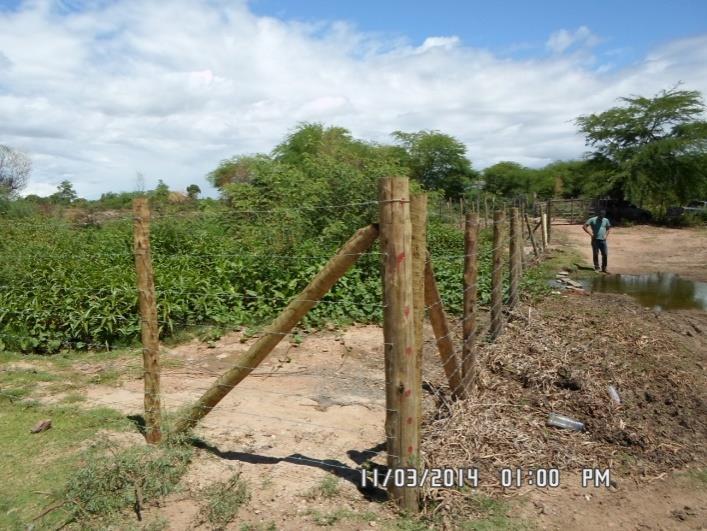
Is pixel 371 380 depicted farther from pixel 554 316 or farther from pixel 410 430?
pixel 554 316

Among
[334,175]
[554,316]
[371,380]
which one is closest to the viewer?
[371,380]

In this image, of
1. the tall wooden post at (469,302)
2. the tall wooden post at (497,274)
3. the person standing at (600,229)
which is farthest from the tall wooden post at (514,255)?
the person standing at (600,229)

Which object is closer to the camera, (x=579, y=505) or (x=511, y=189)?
(x=579, y=505)

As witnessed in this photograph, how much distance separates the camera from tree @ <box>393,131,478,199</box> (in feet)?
112

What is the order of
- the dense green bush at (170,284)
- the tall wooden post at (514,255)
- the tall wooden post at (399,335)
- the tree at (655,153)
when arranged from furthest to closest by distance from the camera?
1. the tree at (655,153)
2. the tall wooden post at (514,255)
3. the dense green bush at (170,284)
4. the tall wooden post at (399,335)

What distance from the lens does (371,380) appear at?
16.8 feet

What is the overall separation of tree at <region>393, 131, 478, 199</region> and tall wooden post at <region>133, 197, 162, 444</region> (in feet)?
103

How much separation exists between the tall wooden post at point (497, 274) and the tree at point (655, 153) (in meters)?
23.4

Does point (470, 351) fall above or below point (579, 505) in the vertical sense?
above

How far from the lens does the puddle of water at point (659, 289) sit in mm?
9870

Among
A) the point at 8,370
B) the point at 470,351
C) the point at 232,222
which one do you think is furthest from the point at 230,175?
the point at 470,351

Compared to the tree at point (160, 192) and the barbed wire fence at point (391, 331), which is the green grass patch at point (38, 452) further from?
the tree at point (160, 192)

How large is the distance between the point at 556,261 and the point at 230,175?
14.7 meters
